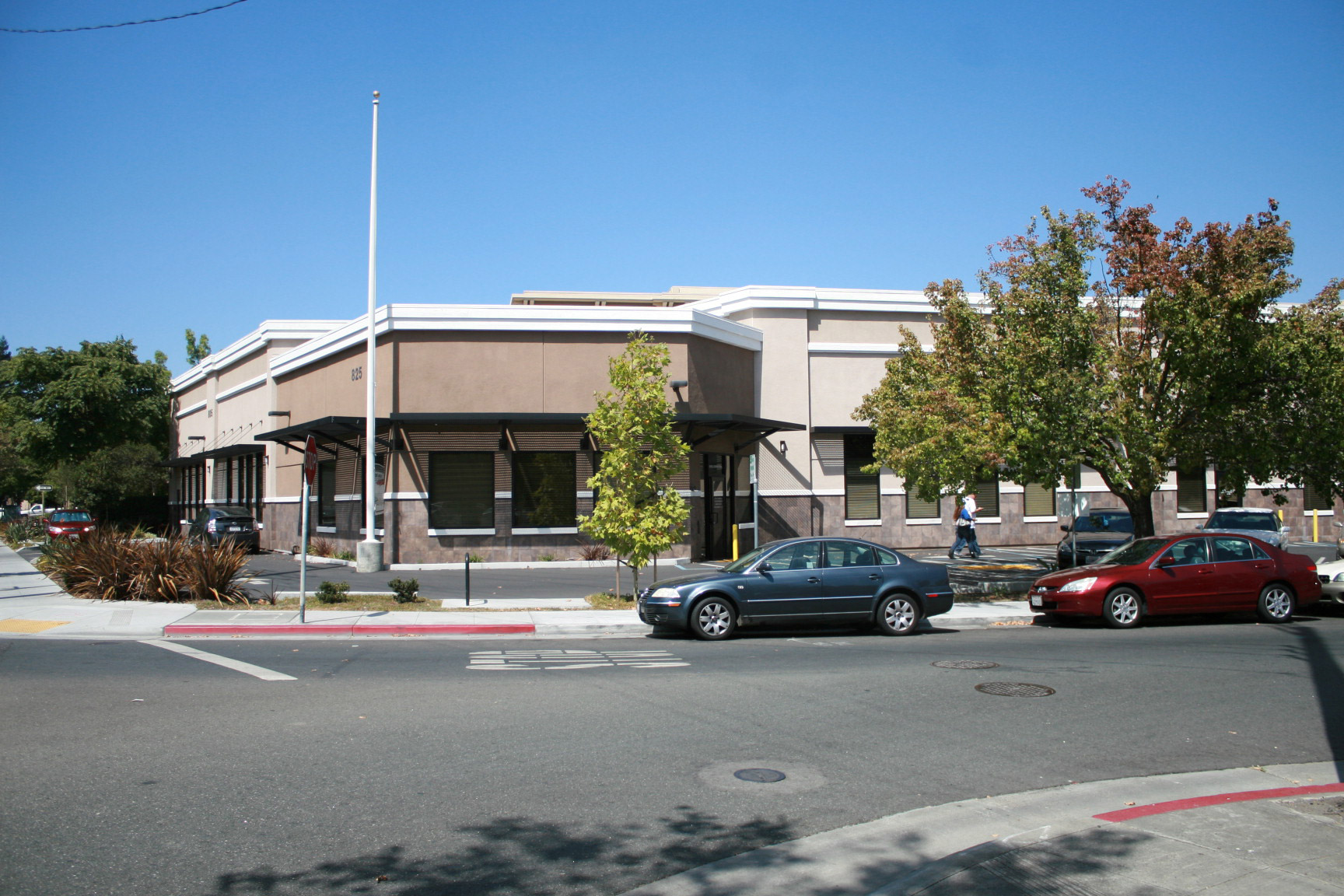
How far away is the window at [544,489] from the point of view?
27.0 m

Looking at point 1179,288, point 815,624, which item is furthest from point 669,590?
point 1179,288

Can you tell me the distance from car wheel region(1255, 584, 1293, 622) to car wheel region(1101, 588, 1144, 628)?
2.03 m

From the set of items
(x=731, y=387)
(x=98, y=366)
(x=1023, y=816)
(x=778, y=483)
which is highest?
(x=98, y=366)

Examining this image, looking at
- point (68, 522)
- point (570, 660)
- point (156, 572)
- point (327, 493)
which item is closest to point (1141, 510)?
point (570, 660)

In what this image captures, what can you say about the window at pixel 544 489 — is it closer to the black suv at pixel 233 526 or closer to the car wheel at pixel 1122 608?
the black suv at pixel 233 526

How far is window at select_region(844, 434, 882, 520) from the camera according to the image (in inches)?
1261

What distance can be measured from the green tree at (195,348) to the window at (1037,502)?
6753cm

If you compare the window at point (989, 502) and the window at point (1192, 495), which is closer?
the window at point (989, 502)

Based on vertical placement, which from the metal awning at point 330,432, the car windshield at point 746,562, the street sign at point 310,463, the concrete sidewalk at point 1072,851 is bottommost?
the concrete sidewalk at point 1072,851

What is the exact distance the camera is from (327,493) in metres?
31.6

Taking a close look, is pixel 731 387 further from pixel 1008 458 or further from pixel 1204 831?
pixel 1204 831

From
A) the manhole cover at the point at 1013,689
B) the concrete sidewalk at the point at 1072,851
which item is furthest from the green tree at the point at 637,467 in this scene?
the concrete sidewalk at the point at 1072,851

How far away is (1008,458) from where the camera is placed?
62.1 ft

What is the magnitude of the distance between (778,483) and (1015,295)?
12.9 m
